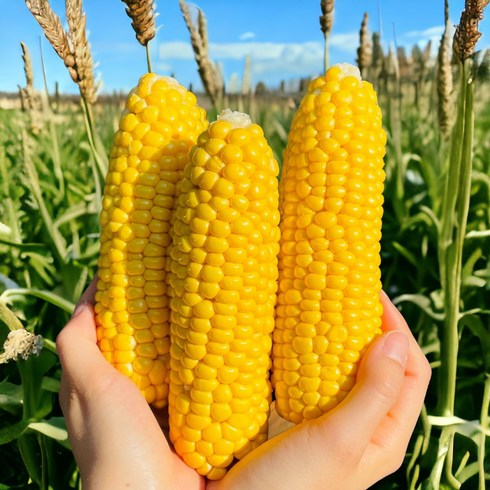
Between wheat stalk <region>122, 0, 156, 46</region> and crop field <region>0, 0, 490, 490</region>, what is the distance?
0.02 m

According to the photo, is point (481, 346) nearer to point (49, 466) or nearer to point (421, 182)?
point (421, 182)

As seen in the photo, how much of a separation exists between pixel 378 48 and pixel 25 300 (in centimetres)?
288

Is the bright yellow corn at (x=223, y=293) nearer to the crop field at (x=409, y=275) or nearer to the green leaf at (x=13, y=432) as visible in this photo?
the crop field at (x=409, y=275)

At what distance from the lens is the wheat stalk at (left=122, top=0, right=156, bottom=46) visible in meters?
1.35

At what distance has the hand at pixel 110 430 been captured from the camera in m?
1.11

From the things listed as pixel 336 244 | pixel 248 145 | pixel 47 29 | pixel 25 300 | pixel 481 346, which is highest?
pixel 47 29

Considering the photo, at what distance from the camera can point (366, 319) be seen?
3.89ft

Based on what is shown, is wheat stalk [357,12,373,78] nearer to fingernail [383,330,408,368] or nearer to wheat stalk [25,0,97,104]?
wheat stalk [25,0,97,104]

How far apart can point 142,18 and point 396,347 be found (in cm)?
97

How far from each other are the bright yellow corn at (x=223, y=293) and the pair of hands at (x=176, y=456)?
65 millimetres

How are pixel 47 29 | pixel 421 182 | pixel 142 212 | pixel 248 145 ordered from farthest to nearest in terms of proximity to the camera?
pixel 421 182 → pixel 47 29 → pixel 142 212 → pixel 248 145

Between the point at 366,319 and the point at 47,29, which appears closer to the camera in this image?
the point at 366,319

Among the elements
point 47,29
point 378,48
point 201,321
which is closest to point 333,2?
point 47,29

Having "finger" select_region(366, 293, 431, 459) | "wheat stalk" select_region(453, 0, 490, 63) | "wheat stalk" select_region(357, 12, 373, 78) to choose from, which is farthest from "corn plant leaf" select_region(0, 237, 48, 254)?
"wheat stalk" select_region(357, 12, 373, 78)
